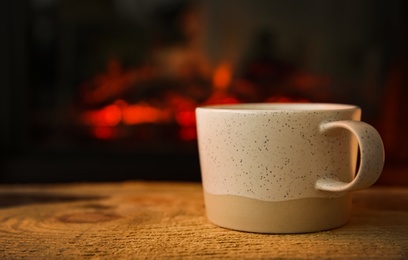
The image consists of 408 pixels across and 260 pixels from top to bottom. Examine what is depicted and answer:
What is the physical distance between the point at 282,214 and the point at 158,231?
0.11m

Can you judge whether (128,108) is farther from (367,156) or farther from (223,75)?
(367,156)

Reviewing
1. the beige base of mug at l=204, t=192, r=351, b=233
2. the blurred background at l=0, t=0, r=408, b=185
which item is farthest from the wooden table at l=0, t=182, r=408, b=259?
the blurred background at l=0, t=0, r=408, b=185

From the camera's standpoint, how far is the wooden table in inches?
18.9

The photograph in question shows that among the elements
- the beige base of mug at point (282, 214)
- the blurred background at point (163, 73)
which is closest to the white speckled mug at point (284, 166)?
the beige base of mug at point (282, 214)

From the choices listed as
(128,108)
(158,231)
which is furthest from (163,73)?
(158,231)

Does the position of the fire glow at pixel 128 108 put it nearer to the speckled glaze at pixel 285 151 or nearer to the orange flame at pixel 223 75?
the orange flame at pixel 223 75

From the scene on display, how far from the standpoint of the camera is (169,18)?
153 centimetres

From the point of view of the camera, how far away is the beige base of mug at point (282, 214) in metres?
0.53

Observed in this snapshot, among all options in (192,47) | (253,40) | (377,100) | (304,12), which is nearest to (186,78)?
(192,47)

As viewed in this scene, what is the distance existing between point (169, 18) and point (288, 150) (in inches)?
41.4

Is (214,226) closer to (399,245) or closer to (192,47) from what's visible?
(399,245)

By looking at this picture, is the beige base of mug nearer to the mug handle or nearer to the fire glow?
the mug handle

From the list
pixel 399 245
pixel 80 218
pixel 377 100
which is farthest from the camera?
pixel 377 100

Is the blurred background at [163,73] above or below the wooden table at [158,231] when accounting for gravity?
above
